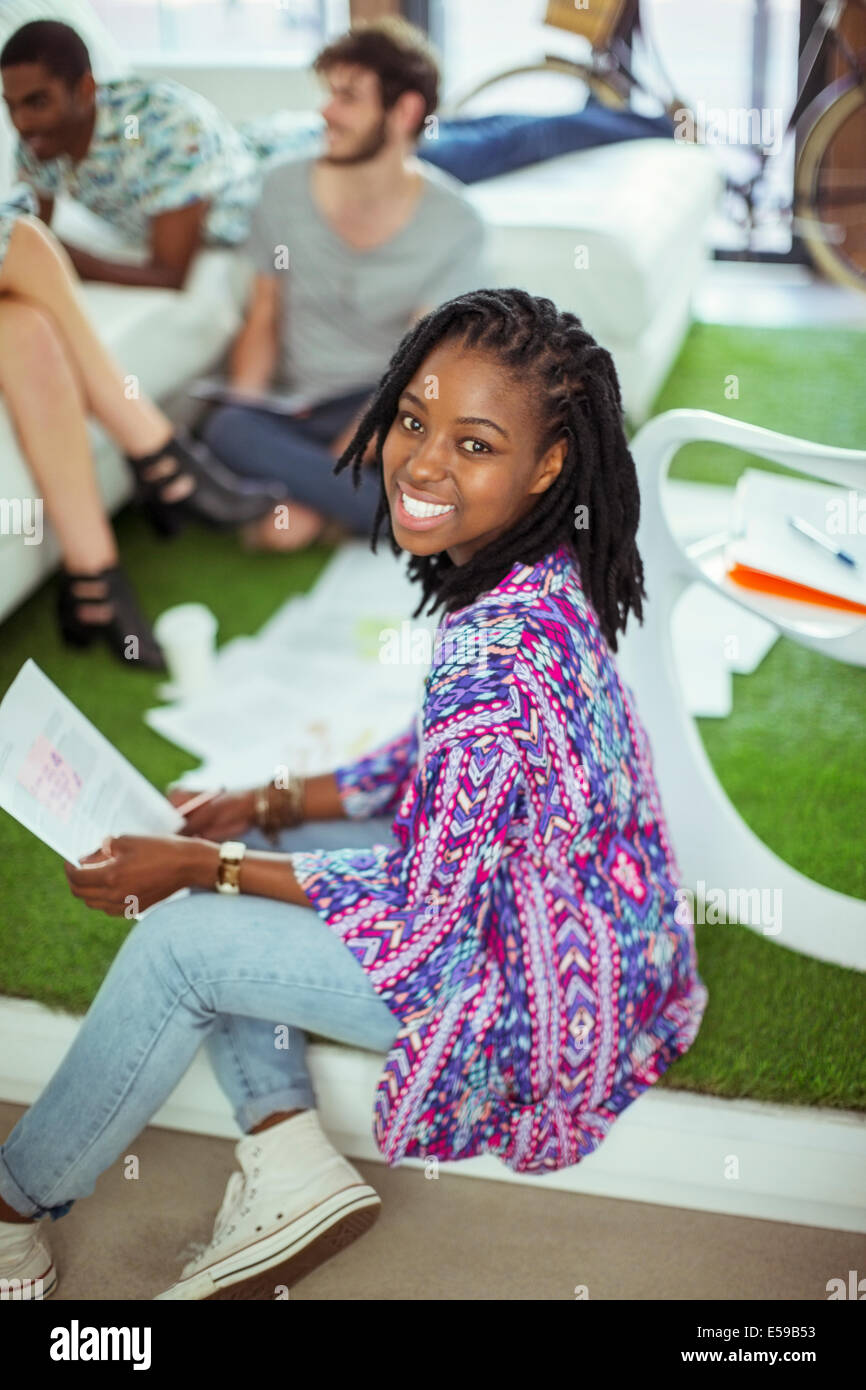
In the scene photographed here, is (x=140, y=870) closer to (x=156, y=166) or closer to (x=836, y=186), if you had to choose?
(x=156, y=166)

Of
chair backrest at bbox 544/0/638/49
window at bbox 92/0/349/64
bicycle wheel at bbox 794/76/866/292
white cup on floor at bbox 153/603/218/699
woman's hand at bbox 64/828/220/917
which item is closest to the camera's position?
woman's hand at bbox 64/828/220/917

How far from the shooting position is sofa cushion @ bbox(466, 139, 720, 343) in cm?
258

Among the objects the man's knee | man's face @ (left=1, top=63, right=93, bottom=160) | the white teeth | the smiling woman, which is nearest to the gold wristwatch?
the smiling woman

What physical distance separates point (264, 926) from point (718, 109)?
367cm

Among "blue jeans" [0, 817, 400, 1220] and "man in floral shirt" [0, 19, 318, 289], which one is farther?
"man in floral shirt" [0, 19, 318, 289]

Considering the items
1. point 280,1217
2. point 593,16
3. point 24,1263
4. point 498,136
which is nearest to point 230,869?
point 280,1217

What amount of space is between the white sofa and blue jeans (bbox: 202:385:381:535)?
15 centimetres

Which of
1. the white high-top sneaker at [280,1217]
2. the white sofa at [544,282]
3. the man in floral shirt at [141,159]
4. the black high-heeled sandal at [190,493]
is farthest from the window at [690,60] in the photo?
the white high-top sneaker at [280,1217]

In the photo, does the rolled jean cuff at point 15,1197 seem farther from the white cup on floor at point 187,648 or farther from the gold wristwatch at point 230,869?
the white cup on floor at point 187,648

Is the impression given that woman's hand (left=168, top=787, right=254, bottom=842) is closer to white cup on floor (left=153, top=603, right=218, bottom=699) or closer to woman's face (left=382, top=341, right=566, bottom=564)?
woman's face (left=382, top=341, right=566, bottom=564)

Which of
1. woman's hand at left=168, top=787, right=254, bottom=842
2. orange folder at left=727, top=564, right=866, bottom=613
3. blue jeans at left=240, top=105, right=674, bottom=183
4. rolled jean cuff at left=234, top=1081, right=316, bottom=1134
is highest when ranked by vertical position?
blue jeans at left=240, top=105, right=674, bottom=183

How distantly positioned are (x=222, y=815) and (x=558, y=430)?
0.55m

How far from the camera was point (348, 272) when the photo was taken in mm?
2447
